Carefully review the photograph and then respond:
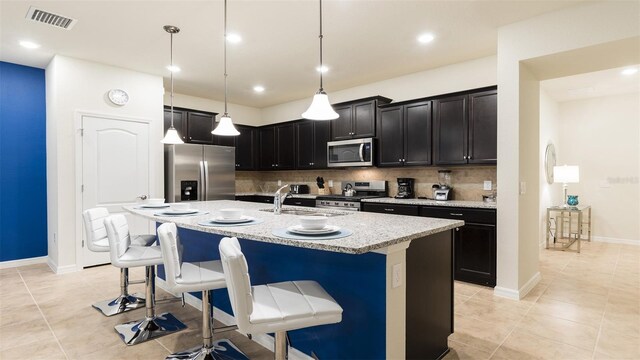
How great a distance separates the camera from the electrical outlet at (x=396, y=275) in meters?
1.65

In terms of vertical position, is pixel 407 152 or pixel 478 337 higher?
pixel 407 152

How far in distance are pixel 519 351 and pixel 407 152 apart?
9.11 ft

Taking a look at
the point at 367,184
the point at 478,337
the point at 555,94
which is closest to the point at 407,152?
the point at 367,184

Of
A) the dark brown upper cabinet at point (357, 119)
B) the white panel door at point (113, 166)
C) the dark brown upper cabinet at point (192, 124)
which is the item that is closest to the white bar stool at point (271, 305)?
the dark brown upper cabinet at point (357, 119)

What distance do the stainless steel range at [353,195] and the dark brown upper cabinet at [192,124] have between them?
225 centimetres

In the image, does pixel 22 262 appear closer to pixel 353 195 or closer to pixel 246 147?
pixel 246 147

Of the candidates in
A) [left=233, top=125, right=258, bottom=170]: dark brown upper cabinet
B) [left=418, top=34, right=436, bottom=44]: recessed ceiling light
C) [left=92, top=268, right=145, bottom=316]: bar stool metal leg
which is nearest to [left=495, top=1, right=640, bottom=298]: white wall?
[left=418, top=34, right=436, bottom=44]: recessed ceiling light

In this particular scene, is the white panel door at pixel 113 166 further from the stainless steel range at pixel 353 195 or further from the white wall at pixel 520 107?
the white wall at pixel 520 107

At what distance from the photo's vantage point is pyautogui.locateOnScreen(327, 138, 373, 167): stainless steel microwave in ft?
16.4

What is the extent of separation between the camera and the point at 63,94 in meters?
4.22

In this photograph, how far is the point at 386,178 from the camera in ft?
17.5

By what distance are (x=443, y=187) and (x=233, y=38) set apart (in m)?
3.17

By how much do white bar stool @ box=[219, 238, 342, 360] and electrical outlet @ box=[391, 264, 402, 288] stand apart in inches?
12.4

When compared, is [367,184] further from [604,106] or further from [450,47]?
[604,106]
